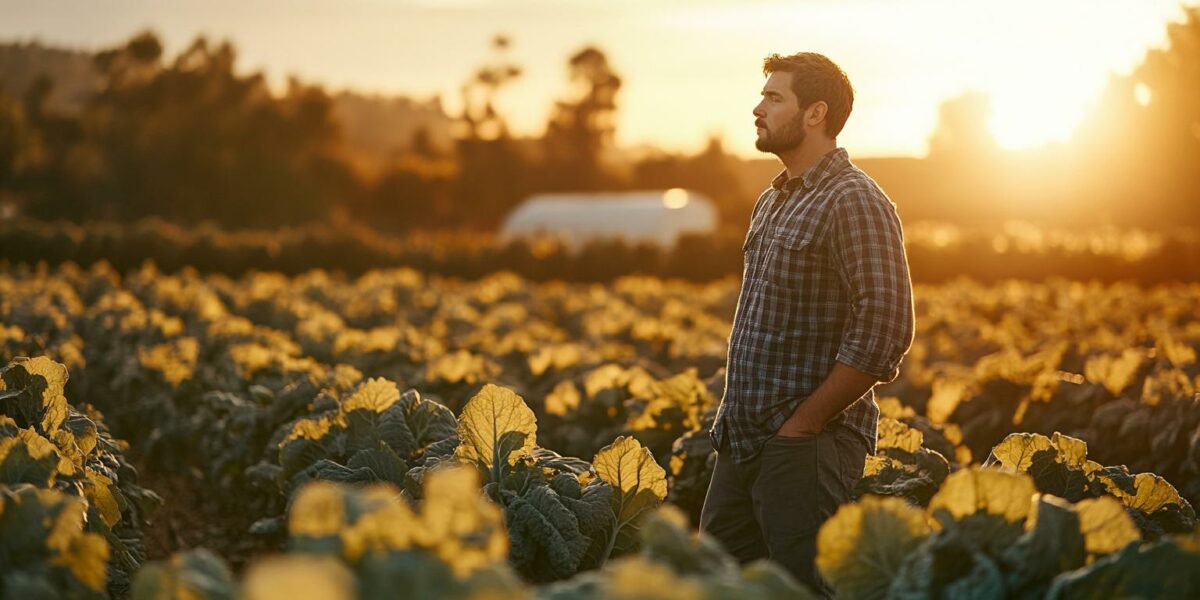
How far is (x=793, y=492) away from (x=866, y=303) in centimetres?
61

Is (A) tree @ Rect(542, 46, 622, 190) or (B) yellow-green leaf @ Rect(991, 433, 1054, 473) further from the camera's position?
(A) tree @ Rect(542, 46, 622, 190)

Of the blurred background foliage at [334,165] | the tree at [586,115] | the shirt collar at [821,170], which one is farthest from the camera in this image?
the tree at [586,115]

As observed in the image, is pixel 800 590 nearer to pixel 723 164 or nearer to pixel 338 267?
pixel 338 267

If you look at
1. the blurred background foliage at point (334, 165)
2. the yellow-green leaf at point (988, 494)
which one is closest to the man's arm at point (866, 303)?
the yellow-green leaf at point (988, 494)

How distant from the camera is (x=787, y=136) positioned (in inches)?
143

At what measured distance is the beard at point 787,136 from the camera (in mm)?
3637

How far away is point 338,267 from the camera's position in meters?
29.8

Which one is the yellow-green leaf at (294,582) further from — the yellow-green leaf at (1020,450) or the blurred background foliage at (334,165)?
the blurred background foliage at (334,165)

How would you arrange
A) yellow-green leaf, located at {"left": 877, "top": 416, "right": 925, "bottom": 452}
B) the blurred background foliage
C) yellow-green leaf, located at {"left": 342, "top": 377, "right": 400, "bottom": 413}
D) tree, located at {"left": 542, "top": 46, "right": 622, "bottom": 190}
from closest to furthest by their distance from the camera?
yellow-green leaf, located at {"left": 877, "top": 416, "right": 925, "bottom": 452}, yellow-green leaf, located at {"left": 342, "top": 377, "right": 400, "bottom": 413}, the blurred background foliage, tree, located at {"left": 542, "top": 46, "right": 622, "bottom": 190}

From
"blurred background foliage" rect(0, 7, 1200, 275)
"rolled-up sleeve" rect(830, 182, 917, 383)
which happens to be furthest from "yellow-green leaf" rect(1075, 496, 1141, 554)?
"blurred background foliage" rect(0, 7, 1200, 275)

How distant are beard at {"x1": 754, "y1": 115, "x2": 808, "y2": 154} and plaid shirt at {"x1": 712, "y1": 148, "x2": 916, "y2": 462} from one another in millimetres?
102

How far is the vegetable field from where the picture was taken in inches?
85.7

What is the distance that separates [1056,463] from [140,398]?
7.23m

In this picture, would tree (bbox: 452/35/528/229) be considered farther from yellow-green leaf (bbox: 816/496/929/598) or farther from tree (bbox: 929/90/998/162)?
yellow-green leaf (bbox: 816/496/929/598)
